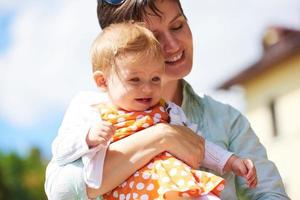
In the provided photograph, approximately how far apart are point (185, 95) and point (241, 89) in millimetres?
22735

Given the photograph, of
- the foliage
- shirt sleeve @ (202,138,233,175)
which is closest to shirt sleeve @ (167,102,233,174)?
shirt sleeve @ (202,138,233,175)

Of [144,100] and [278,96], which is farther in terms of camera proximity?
[278,96]

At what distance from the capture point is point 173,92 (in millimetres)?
3250

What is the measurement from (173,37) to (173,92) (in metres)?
0.32

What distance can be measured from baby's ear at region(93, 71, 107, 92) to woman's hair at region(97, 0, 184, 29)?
0.36 meters

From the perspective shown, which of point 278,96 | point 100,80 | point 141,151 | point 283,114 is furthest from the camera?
point 278,96

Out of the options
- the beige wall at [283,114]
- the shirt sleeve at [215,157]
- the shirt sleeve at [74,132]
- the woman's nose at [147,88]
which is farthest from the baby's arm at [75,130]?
the beige wall at [283,114]

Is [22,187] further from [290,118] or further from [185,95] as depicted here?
[185,95]

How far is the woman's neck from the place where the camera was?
10.5 feet

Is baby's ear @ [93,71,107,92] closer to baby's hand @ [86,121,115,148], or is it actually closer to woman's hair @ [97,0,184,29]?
baby's hand @ [86,121,115,148]

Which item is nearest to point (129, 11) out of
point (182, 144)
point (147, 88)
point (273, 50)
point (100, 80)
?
point (100, 80)

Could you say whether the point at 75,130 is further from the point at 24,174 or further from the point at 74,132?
the point at 24,174

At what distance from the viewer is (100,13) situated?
3168mm

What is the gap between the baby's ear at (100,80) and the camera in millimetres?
2758
